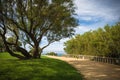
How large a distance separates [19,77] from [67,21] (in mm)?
17812

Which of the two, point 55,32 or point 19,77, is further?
point 55,32

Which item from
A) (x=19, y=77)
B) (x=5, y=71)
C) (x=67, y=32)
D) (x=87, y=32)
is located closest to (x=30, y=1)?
(x=67, y=32)

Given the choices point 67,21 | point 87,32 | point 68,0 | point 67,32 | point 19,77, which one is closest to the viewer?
point 19,77

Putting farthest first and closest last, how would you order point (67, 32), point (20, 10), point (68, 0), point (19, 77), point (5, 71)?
1. point (67, 32)
2. point (68, 0)
3. point (20, 10)
4. point (5, 71)
5. point (19, 77)

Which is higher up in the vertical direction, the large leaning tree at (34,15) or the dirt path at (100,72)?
the large leaning tree at (34,15)

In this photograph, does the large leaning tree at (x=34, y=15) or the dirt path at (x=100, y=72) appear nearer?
the dirt path at (x=100, y=72)

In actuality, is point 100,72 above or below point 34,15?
below

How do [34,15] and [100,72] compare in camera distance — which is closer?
[100,72]

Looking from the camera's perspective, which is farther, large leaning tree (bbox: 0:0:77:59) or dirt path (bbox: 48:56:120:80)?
large leaning tree (bbox: 0:0:77:59)

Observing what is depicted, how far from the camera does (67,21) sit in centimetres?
3139

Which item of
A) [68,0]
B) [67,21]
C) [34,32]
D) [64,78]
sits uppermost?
[68,0]

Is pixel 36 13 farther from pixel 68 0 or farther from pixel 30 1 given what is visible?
pixel 68 0

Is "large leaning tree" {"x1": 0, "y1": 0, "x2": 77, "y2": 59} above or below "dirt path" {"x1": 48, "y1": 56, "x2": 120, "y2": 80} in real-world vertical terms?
above

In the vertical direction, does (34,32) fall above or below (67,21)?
below
